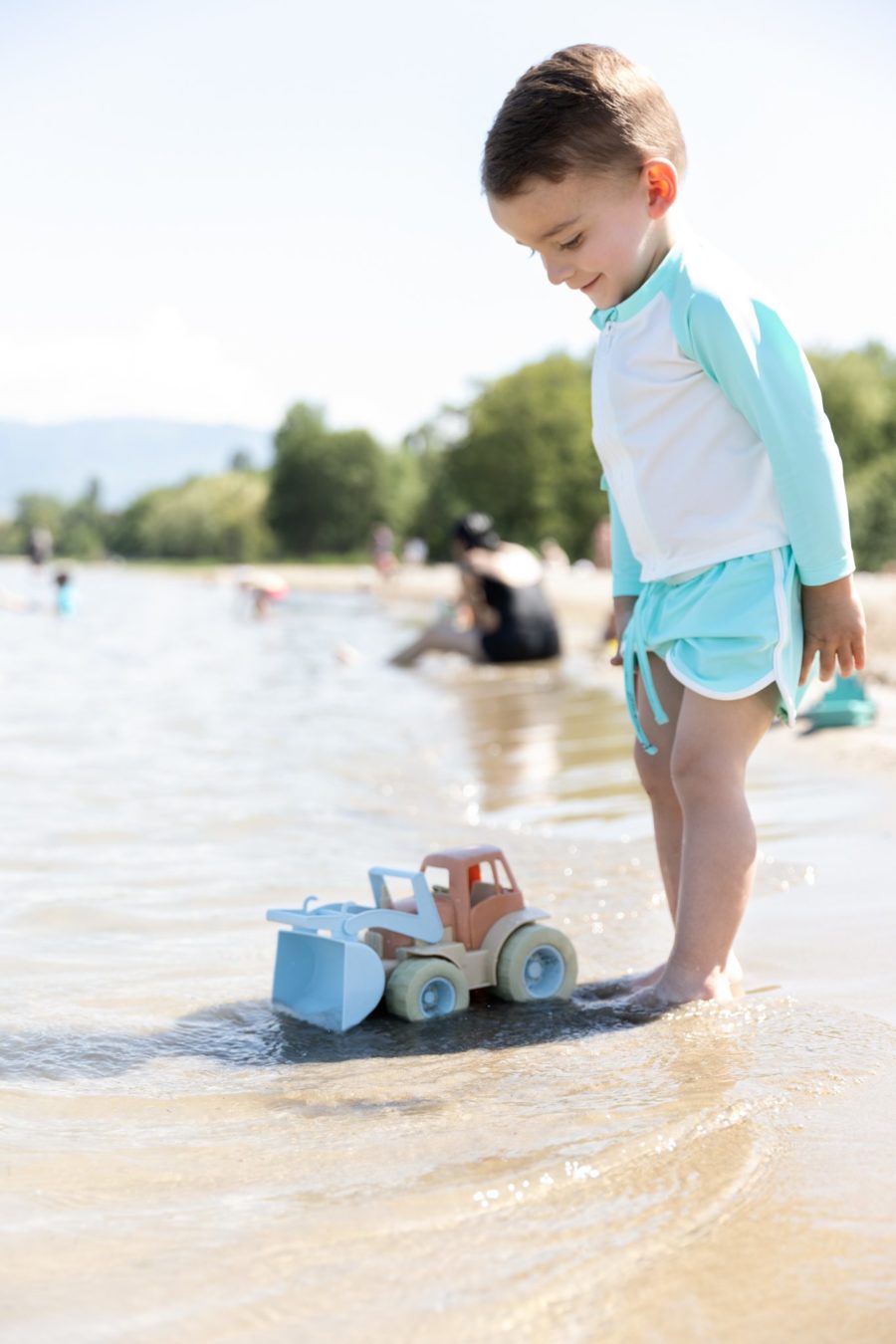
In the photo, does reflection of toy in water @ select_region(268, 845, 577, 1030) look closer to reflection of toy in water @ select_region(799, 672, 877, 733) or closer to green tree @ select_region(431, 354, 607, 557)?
reflection of toy in water @ select_region(799, 672, 877, 733)

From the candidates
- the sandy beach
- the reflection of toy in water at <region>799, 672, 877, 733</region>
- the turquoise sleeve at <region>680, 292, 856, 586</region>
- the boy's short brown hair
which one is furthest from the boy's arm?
the reflection of toy in water at <region>799, 672, 877, 733</region>

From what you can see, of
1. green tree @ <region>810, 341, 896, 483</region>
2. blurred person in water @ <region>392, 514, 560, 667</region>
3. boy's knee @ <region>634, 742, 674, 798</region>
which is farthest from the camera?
green tree @ <region>810, 341, 896, 483</region>

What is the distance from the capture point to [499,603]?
12469mm

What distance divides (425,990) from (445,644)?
10.5 m

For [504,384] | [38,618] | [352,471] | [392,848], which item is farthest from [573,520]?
[392,848]

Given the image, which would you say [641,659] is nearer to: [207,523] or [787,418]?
[787,418]

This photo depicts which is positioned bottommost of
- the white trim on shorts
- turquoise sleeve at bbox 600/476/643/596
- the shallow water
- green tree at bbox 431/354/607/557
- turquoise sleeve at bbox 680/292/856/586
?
the shallow water

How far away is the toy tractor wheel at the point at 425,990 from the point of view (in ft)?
A: 8.96

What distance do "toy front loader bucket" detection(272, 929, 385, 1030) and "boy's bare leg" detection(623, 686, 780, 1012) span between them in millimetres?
505

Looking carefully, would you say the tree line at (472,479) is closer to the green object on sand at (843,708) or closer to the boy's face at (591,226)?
the green object on sand at (843,708)

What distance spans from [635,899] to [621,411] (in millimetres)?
1454

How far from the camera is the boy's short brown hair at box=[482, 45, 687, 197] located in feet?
8.65

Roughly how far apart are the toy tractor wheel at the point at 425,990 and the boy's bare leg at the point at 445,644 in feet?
32.0

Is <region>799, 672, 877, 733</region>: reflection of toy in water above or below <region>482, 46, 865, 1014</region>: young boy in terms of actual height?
below
